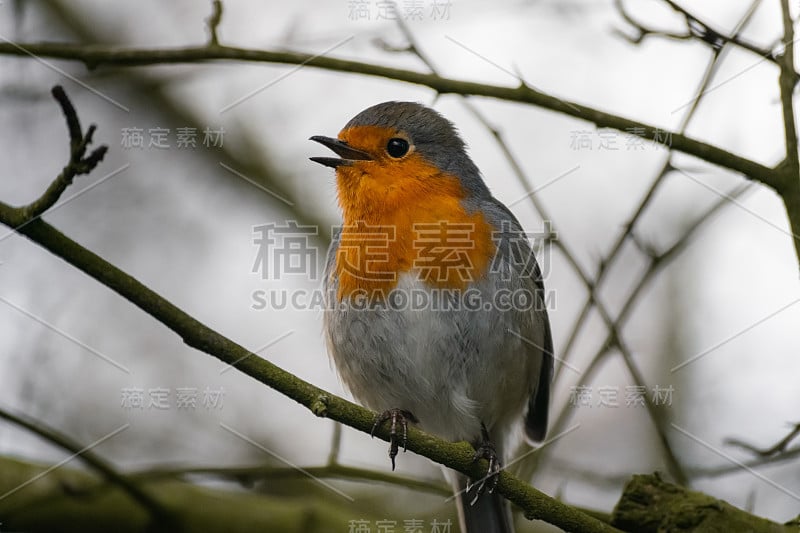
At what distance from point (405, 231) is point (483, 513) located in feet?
4.92

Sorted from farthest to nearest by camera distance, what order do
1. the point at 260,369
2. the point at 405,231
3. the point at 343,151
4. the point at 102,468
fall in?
the point at 343,151 < the point at 405,231 < the point at 102,468 < the point at 260,369

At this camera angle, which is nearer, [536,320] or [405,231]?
[405,231]

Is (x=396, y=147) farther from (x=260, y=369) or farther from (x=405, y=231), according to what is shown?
(x=260, y=369)

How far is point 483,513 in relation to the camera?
4.42 meters

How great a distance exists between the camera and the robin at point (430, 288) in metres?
→ 3.94

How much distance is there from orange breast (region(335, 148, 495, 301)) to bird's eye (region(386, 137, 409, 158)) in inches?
2.0

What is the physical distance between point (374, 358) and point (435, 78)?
130 centimetres

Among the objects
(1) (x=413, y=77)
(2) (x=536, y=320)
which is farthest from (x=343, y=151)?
(2) (x=536, y=320)

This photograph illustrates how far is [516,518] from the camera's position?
4.44 meters

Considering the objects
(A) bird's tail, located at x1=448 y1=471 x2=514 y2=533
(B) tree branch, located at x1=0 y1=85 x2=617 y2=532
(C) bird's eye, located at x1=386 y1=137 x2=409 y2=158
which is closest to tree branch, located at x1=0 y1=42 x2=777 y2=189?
(C) bird's eye, located at x1=386 y1=137 x2=409 y2=158

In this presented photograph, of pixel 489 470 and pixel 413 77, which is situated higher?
pixel 413 77

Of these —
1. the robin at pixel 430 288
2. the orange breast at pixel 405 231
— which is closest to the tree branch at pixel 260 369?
the robin at pixel 430 288

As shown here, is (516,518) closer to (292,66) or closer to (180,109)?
(292,66)

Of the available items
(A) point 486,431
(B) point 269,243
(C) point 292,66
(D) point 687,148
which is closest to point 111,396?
(B) point 269,243
